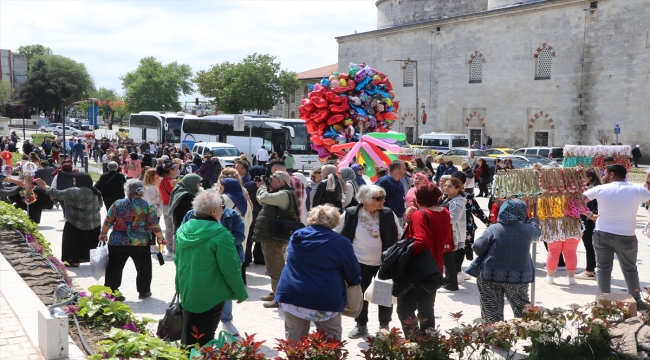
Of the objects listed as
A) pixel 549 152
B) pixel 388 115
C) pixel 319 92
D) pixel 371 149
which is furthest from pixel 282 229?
pixel 549 152

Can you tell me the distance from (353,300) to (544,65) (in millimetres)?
40149

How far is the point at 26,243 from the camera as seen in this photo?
10.2 meters

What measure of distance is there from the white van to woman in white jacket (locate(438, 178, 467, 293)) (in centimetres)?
3215

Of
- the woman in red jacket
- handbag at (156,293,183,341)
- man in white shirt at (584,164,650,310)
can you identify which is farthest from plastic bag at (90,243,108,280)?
man in white shirt at (584,164,650,310)

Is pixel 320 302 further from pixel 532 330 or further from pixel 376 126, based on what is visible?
pixel 376 126

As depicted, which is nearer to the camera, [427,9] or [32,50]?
[427,9]

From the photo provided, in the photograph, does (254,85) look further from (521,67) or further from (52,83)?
(52,83)

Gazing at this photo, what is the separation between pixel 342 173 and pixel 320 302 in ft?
16.7

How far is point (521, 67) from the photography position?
4328 cm

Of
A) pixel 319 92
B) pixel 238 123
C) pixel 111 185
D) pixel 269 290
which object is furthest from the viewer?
pixel 238 123

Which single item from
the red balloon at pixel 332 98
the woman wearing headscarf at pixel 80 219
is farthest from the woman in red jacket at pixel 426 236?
the red balloon at pixel 332 98

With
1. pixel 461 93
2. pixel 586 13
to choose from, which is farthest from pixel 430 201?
pixel 461 93

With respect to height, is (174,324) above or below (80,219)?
below

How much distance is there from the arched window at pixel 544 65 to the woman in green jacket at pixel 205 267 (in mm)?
40045
